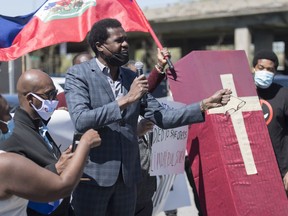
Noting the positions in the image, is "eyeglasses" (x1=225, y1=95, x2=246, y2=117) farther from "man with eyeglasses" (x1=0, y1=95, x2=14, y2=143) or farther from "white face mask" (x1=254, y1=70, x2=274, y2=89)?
"man with eyeglasses" (x1=0, y1=95, x2=14, y2=143)

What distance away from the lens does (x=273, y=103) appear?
15.3 feet

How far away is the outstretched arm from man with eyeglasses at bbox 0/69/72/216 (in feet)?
0.95

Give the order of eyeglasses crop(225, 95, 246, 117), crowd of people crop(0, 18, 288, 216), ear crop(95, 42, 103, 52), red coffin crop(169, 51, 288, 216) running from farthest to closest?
1. eyeglasses crop(225, 95, 246, 117)
2. red coffin crop(169, 51, 288, 216)
3. ear crop(95, 42, 103, 52)
4. crowd of people crop(0, 18, 288, 216)

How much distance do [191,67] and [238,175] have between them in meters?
0.90

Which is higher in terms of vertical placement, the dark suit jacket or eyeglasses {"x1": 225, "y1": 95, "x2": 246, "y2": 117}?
the dark suit jacket

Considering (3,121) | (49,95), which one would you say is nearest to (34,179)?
(49,95)

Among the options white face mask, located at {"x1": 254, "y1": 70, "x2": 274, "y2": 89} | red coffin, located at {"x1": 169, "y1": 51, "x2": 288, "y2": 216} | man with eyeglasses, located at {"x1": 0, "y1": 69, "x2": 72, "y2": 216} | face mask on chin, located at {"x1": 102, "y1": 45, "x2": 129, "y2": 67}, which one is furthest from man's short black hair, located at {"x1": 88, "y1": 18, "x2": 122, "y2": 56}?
white face mask, located at {"x1": 254, "y1": 70, "x2": 274, "y2": 89}

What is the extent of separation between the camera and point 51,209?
2.96 m

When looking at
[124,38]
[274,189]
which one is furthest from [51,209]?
[274,189]

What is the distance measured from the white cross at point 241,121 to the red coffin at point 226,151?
0.07 ft

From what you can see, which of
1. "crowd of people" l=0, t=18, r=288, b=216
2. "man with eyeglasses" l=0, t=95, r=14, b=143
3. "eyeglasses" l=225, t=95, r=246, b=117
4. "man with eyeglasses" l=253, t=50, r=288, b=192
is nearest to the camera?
"crowd of people" l=0, t=18, r=288, b=216

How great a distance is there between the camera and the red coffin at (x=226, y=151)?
163 inches

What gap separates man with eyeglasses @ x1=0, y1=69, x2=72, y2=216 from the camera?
8.87 ft

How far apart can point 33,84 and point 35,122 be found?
203 mm
